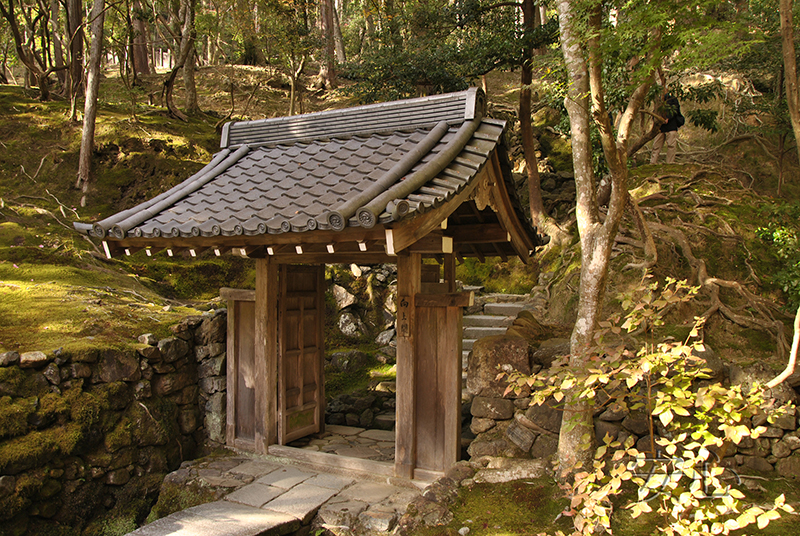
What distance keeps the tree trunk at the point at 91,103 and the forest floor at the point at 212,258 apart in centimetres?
35

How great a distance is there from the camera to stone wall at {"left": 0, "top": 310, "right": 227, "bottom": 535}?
4797 mm

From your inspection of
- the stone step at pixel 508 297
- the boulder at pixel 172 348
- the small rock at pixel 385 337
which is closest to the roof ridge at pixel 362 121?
the boulder at pixel 172 348

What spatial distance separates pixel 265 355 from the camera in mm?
6090

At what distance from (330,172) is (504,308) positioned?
20.8ft

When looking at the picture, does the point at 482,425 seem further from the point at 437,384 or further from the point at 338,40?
the point at 338,40

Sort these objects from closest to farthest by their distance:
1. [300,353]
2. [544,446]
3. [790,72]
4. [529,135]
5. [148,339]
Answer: [544,446]
[790,72]
[148,339]
[300,353]
[529,135]

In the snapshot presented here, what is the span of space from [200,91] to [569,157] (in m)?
15.8

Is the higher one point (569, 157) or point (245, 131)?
point (569, 157)

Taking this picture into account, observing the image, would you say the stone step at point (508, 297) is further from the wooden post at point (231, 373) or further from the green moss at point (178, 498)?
the green moss at point (178, 498)

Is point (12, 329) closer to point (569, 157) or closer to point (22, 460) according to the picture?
point (22, 460)

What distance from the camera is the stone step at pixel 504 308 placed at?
10.5 meters


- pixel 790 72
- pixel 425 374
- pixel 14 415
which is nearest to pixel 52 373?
pixel 14 415

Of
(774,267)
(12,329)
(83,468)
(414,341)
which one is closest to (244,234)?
(414,341)

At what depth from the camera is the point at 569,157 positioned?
51.4 ft
